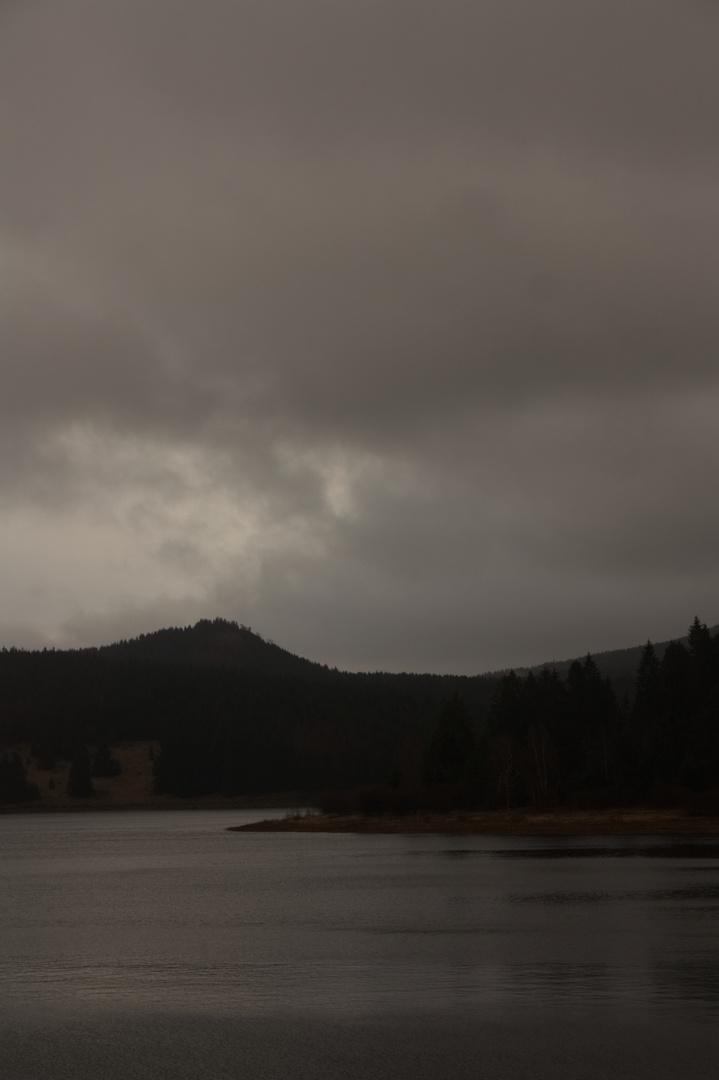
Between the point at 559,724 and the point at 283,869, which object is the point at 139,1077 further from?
the point at 559,724

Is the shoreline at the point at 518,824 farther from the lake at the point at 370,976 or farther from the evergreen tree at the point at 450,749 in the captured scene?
the lake at the point at 370,976

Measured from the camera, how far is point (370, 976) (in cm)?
3506

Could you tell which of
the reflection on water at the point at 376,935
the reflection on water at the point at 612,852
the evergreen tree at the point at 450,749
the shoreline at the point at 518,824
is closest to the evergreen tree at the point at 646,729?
the shoreline at the point at 518,824

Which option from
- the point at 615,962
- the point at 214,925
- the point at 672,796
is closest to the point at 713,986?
the point at 615,962

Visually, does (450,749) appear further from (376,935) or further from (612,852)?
(376,935)

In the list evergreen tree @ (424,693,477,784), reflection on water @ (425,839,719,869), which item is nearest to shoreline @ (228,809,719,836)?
evergreen tree @ (424,693,477,784)

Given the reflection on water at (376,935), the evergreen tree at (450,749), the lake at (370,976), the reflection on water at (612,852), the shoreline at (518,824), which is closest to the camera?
the lake at (370,976)

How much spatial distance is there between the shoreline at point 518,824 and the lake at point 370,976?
3768cm

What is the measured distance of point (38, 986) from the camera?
113 feet

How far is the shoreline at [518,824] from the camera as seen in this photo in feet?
367

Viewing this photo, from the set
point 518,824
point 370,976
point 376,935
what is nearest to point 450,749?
point 518,824

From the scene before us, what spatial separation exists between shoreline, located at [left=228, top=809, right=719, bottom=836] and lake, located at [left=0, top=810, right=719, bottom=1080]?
124 feet

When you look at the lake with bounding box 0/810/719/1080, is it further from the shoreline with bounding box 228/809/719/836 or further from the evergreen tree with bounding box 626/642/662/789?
the evergreen tree with bounding box 626/642/662/789

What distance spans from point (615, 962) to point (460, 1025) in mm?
10100
